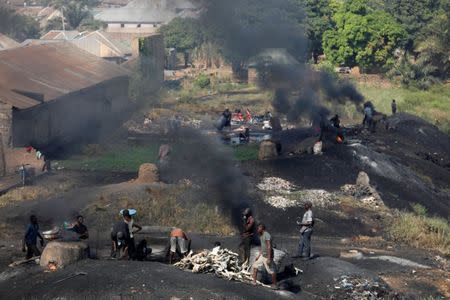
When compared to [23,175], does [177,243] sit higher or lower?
lower

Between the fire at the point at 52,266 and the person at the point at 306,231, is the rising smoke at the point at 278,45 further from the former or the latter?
the fire at the point at 52,266

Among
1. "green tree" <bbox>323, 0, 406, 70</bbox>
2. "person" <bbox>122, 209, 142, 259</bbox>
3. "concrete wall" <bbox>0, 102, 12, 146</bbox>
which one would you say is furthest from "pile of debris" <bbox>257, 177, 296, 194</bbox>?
"green tree" <bbox>323, 0, 406, 70</bbox>

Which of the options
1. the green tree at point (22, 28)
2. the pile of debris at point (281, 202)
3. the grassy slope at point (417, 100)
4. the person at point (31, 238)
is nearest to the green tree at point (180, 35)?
the green tree at point (22, 28)

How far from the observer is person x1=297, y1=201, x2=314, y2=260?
1527 centimetres

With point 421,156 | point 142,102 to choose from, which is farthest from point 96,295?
point 142,102

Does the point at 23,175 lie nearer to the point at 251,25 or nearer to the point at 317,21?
the point at 251,25

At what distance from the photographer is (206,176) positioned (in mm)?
22766

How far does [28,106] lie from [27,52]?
944cm

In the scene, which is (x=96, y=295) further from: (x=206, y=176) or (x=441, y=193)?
(x=441, y=193)

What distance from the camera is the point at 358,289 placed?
13.9 meters

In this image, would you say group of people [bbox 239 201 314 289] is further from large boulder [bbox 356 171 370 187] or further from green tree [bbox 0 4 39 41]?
green tree [bbox 0 4 39 41]

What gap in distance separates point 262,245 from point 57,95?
18915mm

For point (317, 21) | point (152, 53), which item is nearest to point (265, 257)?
point (152, 53)

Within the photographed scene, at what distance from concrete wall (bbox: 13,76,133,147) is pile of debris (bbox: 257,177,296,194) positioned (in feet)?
31.9
